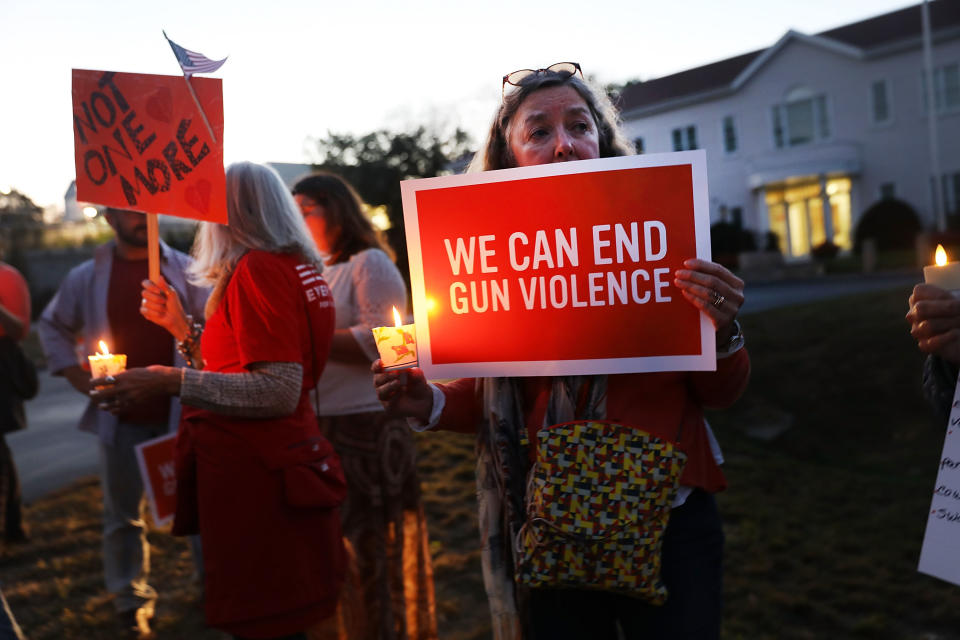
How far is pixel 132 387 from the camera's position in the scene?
251 cm

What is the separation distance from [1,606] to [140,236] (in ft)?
7.46

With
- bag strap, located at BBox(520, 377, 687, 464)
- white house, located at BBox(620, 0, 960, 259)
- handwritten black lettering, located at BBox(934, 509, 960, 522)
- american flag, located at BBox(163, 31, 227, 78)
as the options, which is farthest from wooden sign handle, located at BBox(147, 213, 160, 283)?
white house, located at BBox(620, 0, 960, 259)

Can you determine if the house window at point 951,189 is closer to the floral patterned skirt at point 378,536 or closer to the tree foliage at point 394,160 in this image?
the tree foliage at point 394,160

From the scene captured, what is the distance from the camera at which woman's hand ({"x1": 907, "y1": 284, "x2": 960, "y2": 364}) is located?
1617 millimetres

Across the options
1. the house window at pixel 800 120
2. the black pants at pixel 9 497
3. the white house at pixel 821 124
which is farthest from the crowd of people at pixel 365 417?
the house window at pixel 800 120

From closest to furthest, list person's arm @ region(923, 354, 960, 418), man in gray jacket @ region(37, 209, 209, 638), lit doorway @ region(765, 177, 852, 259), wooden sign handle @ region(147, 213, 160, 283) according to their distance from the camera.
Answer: person's arm @ region(923, 354, 960, 418) → wooden sign handle @ region(147, 213, 160, 283) → man in gray jacket @ region(37, 209, 209, 638) → lit doorway @ region(765, 177, 852, 259)

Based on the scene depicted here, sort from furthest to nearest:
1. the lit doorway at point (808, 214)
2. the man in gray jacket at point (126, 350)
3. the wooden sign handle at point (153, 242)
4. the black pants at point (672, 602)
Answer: the lit doorway at point (808, 214) < the man in gray jacket at point (126, 350) < the wooden sign handle at point (153, 242) < the black pants at point (672, 602)

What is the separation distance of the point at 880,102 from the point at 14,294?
30.3 metres

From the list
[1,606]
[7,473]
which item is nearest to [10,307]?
[7,473]

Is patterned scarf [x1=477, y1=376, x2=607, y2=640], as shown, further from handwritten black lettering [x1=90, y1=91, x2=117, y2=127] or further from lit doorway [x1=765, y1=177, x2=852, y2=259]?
lit doorway [x1=765, y1=177, x2=852, y2=259]

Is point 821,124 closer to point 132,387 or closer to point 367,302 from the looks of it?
point 367,302

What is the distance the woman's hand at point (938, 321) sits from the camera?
162 cm

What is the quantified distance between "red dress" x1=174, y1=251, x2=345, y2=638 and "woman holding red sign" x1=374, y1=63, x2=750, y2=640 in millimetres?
681

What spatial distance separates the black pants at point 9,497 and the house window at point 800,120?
100ft
